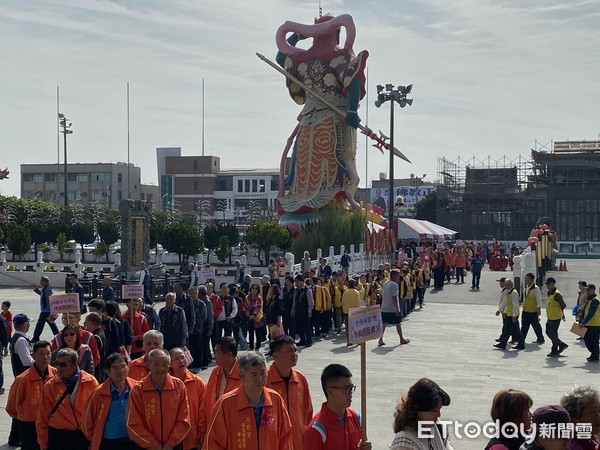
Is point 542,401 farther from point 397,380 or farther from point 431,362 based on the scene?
point 431,362

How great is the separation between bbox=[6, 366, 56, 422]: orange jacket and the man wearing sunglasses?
3.63 meters

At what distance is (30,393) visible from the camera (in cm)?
804

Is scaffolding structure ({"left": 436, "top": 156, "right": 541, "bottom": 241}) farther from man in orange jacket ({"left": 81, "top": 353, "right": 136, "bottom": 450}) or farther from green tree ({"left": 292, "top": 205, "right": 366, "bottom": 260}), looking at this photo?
man in orange jacket ({"left": 81, "top": 353, "right": 136, "bottom": 450})

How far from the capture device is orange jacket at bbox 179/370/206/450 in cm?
697

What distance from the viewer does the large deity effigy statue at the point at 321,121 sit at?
143 ft

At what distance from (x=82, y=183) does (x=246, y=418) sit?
105438mm

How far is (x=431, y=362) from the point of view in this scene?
14695 millimetres

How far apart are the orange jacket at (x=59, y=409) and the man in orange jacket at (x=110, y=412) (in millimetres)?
463

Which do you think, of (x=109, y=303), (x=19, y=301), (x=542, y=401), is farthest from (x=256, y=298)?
(x=19, y=301)

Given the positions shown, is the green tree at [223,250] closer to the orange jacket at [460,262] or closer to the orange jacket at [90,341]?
the orange jacket at [460,262]

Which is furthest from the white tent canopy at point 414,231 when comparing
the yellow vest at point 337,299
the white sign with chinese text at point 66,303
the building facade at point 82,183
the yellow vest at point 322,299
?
the building facade at point 82,183

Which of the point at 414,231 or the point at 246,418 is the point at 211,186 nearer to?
the point at 414,231

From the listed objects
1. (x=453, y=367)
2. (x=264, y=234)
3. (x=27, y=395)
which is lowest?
(x=453, y=367)

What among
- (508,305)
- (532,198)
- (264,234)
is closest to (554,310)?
(508,305)
